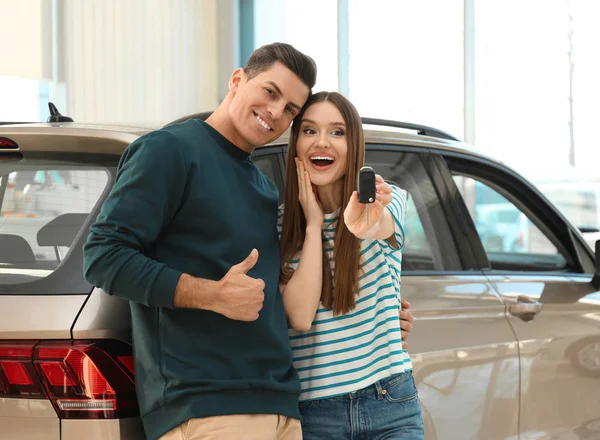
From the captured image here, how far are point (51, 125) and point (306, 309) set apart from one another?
0.75m

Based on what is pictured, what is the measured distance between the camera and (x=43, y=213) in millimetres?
1923

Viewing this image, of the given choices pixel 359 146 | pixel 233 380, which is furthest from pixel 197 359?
pixel 359 146

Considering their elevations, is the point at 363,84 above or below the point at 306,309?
above

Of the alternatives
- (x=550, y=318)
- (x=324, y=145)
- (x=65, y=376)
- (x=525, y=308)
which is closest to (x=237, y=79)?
(x=324, y=145)

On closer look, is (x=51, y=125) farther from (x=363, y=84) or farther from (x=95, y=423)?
(x=363, y=84)

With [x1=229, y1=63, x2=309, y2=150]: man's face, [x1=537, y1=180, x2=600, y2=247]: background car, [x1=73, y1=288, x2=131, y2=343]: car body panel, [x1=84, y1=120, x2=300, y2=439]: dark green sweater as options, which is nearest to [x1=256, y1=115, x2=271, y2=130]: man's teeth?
[x1=229, y1=63, x2=309, y2=150]: man's face

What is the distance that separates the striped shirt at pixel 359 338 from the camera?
1777mm

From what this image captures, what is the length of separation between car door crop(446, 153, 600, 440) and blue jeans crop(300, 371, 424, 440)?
855 millimetres

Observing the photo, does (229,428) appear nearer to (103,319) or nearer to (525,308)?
(103,319)

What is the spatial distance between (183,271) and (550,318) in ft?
4.98

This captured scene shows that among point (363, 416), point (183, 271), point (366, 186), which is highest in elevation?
point (366, 186)

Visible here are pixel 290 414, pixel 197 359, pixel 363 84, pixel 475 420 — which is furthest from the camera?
pixel 363 84

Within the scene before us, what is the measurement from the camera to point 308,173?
1.83m

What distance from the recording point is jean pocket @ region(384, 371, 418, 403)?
70.4 inches
